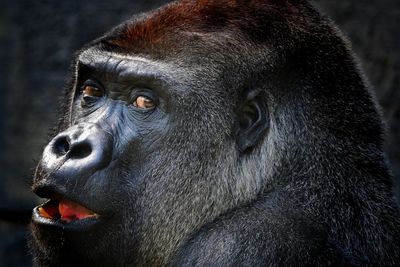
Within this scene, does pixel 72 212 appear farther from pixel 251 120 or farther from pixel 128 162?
pixel 251 120

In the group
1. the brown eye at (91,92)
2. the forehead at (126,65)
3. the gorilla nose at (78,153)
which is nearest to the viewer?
the gorilla nose at (78,153)

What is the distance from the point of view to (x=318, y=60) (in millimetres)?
4477

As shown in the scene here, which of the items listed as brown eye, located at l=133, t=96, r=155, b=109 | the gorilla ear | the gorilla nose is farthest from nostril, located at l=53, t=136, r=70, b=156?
the gorilla ear

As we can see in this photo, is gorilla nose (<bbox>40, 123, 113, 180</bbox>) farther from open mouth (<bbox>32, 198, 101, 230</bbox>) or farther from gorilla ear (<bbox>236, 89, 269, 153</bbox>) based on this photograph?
gorilla ear (<bbox>236, 89, 269, 153</bbox>)

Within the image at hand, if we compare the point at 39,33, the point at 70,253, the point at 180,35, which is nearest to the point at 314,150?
the point at 180,35

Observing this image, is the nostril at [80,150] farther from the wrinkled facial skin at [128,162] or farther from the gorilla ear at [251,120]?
the gorilla ear at [251,120]

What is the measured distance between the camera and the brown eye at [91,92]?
448cm

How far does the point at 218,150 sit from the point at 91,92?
0.67m

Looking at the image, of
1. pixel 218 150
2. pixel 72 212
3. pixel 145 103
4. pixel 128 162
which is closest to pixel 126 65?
pixel 145 103

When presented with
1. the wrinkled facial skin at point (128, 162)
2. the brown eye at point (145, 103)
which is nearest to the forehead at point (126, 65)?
the wrinkled facial skin at point (128, 162)

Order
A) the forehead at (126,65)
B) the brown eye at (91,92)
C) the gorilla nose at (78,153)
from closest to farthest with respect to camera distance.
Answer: the gorilla nose at (78,153) < the forehead at (126,65) < the brown eye at (91,92)

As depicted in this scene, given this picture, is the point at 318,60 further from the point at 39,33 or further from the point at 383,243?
the point at 39,33

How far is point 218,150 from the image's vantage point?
14.3ft

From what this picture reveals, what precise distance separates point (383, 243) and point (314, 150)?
526 millimetres
